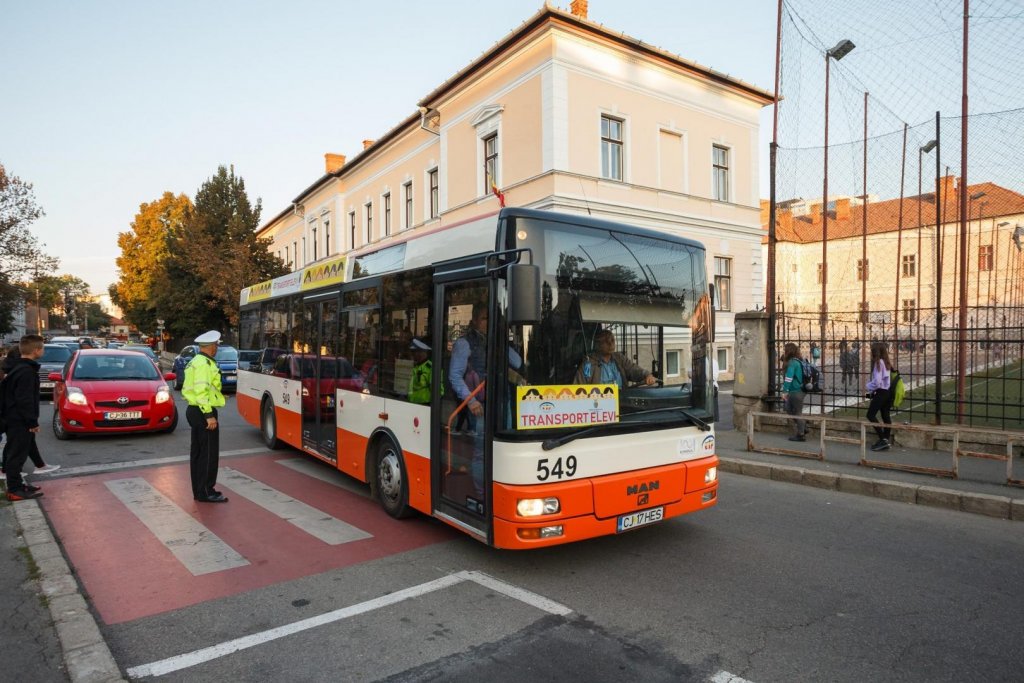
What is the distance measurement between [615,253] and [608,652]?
9.89ft

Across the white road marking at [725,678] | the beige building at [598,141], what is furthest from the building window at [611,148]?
the white road marking at [725,678]

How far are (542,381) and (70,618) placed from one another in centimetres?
347

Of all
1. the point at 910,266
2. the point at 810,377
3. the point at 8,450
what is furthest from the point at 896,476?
the point at 8,450

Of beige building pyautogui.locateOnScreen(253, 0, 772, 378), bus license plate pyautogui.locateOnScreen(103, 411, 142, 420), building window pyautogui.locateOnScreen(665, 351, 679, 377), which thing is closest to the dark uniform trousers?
bus license plate pyautogui.locateOnScreen(103, 411, 142, 420)

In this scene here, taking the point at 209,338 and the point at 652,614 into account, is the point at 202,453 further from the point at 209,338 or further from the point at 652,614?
the point at 652,614

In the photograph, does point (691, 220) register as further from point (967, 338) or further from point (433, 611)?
point (433, 611)

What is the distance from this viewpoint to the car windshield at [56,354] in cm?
1954

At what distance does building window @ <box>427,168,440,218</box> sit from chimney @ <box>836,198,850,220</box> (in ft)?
54.5

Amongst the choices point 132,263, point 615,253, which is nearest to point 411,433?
point 615,253

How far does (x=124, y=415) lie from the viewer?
11062mm

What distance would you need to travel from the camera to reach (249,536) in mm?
6016

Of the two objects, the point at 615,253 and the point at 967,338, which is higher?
the point at 615,253

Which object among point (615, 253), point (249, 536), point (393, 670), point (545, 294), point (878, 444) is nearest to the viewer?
point (393, 670)

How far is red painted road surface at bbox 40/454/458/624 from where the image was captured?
4.73 metres
